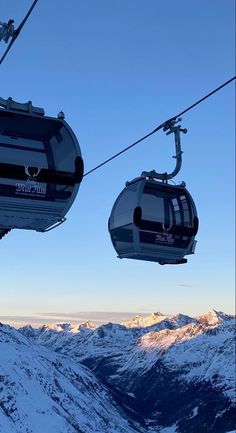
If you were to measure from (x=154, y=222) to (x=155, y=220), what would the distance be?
0.23 ft

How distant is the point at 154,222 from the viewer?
16.6 m

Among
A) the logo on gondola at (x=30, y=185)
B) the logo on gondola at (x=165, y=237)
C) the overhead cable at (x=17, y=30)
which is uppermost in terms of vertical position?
the overhead cable at (x=17, y=30)

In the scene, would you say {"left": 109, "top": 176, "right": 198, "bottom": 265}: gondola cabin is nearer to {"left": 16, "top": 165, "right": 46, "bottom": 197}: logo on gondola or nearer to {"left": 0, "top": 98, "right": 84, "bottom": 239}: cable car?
{"left": 0, "top": 98, "right": 84, "bottom": 239}: cable car

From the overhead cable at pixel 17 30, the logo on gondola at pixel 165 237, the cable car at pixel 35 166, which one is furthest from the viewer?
the logo on gondola at pixel 165 237

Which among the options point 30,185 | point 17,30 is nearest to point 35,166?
point 30,185

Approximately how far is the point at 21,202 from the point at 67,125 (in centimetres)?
220

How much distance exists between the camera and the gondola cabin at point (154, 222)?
16.3 metres

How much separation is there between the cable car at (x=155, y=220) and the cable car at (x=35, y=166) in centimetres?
184

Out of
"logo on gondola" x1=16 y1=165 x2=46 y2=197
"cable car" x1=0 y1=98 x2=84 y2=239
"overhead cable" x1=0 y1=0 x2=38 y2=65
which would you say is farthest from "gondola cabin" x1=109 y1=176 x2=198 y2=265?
"overhead cable" x1=0 y1=0 x2=38 y2=65

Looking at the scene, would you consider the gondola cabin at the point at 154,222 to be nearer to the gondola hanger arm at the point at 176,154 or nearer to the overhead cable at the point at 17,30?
the gondola hanger arm at the point at 176,154

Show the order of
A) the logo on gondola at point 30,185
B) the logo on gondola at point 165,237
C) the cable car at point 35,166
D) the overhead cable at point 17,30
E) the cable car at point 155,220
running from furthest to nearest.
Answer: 1. the logo on gondola at point 165,237
2. the cable car at point 155,220
3. the logo on gondola at point 30,185
4. the cable car at point 35,166
5. the overhead cable at point 17,30

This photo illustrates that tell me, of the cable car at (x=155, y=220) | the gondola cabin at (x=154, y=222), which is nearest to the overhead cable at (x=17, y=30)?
the cable car at (x=155, y=220)

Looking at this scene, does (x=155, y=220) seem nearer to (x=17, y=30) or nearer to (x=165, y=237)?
(x=165, y=237)

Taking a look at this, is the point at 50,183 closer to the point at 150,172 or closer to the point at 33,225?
the point at 33,225
